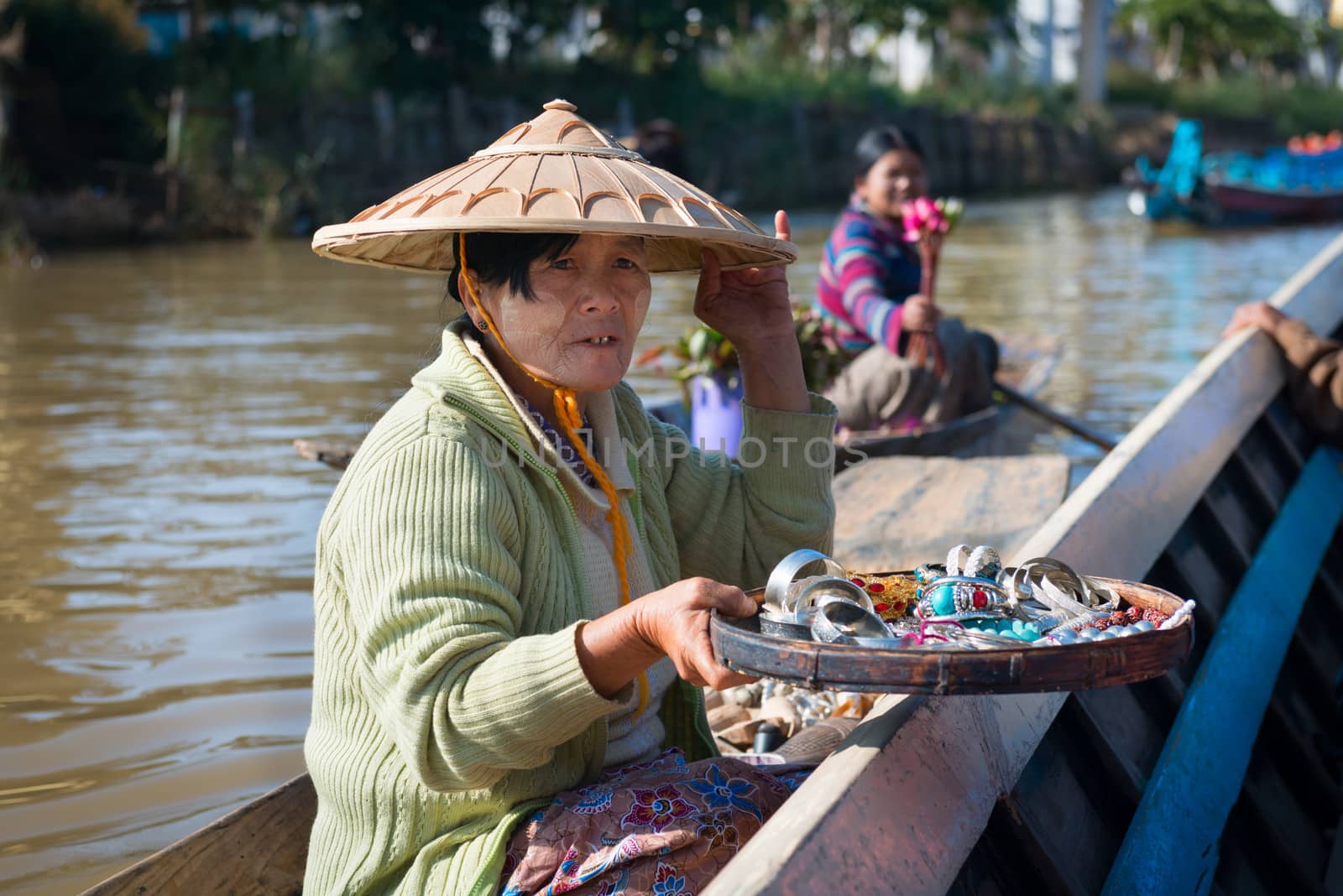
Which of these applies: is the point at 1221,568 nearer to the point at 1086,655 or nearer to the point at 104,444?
the point at 1086,655

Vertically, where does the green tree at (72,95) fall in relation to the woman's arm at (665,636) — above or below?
above

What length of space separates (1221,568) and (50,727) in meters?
Result: 2.68

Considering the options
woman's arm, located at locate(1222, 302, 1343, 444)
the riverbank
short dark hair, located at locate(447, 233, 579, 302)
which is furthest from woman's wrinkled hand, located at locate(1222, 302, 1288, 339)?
the riverbank

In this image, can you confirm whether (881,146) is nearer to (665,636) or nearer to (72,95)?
(665,636)

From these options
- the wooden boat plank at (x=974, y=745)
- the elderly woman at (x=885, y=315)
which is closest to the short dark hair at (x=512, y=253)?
the wooden boat plank at (x=974, y=745)

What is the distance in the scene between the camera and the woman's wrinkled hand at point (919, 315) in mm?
4574

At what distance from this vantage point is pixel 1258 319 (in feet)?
12.9

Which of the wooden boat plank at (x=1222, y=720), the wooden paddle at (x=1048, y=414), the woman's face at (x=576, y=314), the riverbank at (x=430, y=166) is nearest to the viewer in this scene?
the woman's face at (x=576, y=314)

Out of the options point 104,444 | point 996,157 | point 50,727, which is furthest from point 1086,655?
point 996,157

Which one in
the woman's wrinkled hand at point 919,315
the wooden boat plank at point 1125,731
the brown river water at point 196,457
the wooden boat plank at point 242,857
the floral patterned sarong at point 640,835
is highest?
the woman's wrinkled hand at point 919,315

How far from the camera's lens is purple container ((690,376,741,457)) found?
4121 millimetres

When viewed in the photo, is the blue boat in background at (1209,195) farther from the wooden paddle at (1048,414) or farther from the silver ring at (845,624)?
the silver ring at (845,624)

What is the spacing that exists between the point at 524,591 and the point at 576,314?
33cm

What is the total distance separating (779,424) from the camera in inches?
80.1
